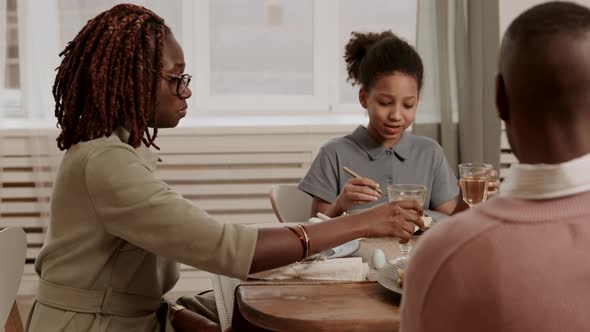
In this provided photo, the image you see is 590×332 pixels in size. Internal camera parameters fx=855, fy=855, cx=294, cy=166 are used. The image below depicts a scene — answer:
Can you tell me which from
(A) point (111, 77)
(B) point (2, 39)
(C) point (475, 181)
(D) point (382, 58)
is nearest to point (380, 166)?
(D) point (382, 58)

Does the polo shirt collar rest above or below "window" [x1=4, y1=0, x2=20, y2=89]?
below

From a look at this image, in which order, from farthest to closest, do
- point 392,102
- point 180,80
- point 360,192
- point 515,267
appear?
point 392,102, point 360,192, point 180,80, point 515,267

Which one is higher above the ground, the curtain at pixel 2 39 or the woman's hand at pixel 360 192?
the curtain at pixel 2 39

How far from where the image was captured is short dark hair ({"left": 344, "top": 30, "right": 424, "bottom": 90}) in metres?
2.49

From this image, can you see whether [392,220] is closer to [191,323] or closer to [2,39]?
[191,323]

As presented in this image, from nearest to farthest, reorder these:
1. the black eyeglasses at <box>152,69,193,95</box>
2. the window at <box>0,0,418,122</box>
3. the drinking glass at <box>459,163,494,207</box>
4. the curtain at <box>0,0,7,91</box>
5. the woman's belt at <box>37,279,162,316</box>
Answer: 1. the woman's belt at <box>37,279,162,316</box>
2. the black eyeglasses at <box>152,69,193,95</box>
3. the drinking glass at <box>459,163,494,207</box>
4. the curtain at <box>0,0,7,91</box>
5. the window at <box>0,0,418,122</box>

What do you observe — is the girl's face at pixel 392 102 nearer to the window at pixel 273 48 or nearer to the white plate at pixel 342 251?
the white plate at pixel 342 251

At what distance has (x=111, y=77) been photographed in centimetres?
164

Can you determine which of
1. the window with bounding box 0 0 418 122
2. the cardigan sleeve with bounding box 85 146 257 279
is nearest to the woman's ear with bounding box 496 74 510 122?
the cardigan sleeve with bounding box 85 146 257 279

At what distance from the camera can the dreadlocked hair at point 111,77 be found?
1632mm

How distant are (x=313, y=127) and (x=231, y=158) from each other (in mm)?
372

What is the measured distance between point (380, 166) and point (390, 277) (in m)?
0.97

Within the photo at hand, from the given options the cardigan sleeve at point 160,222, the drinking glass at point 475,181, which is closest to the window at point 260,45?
the drinking glass at point 475,181

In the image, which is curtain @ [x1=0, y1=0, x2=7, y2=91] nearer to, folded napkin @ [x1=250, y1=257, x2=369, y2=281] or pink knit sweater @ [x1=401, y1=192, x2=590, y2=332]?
folded napkin @ [x1=250, y1=257, x2=369, y2=281]
